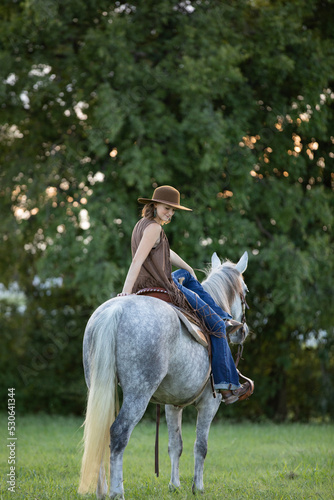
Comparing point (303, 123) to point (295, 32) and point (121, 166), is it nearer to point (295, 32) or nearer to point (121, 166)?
point (295, 32)

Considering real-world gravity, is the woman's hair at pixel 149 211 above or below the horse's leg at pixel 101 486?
above

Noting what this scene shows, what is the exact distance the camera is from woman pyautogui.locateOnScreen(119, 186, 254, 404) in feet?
14.9

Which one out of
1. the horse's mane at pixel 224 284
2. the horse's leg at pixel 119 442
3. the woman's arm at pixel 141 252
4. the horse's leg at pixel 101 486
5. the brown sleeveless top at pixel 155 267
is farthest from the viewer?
the horse's mane at pixel 224 284

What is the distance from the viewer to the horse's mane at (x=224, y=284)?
5520mm

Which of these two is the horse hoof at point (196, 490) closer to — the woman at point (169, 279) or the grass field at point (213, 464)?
the grass field at point (213, 464)

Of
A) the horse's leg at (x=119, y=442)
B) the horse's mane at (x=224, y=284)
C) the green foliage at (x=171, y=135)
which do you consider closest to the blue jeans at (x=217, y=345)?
the horse's mane at (x=224, y=284)

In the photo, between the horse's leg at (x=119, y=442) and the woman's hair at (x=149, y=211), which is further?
the woman's hair at (x=149, y=211)

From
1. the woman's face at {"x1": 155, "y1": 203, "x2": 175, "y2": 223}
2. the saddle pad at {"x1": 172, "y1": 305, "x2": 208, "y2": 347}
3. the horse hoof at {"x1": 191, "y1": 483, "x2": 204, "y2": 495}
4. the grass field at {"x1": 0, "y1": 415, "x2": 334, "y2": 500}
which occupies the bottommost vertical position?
the grass field at {"x1": 0, "y1": 415, "x2": 334, "y2": 500}

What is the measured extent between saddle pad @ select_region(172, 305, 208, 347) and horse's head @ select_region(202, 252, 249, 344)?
789 millimetres

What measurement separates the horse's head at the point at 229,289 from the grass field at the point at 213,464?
4.71 feet

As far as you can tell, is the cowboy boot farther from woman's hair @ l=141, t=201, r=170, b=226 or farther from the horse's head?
woman's hair @ l=141, t=201, r=170, b=226

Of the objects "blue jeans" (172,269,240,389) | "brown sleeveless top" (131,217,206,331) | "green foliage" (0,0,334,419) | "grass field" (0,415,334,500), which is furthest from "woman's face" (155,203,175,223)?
"green foliage" (0,0,334,419)

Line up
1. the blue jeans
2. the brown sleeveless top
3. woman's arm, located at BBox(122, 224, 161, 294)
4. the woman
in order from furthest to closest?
the blue jeans
the brown sleeveless top
the woman
woman's arm, located at BBox(122, 224, 161, 294)

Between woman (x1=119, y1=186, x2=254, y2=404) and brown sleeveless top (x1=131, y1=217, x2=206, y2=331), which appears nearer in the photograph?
woman (x1=119, y1=186, x2=254, y2=404)
